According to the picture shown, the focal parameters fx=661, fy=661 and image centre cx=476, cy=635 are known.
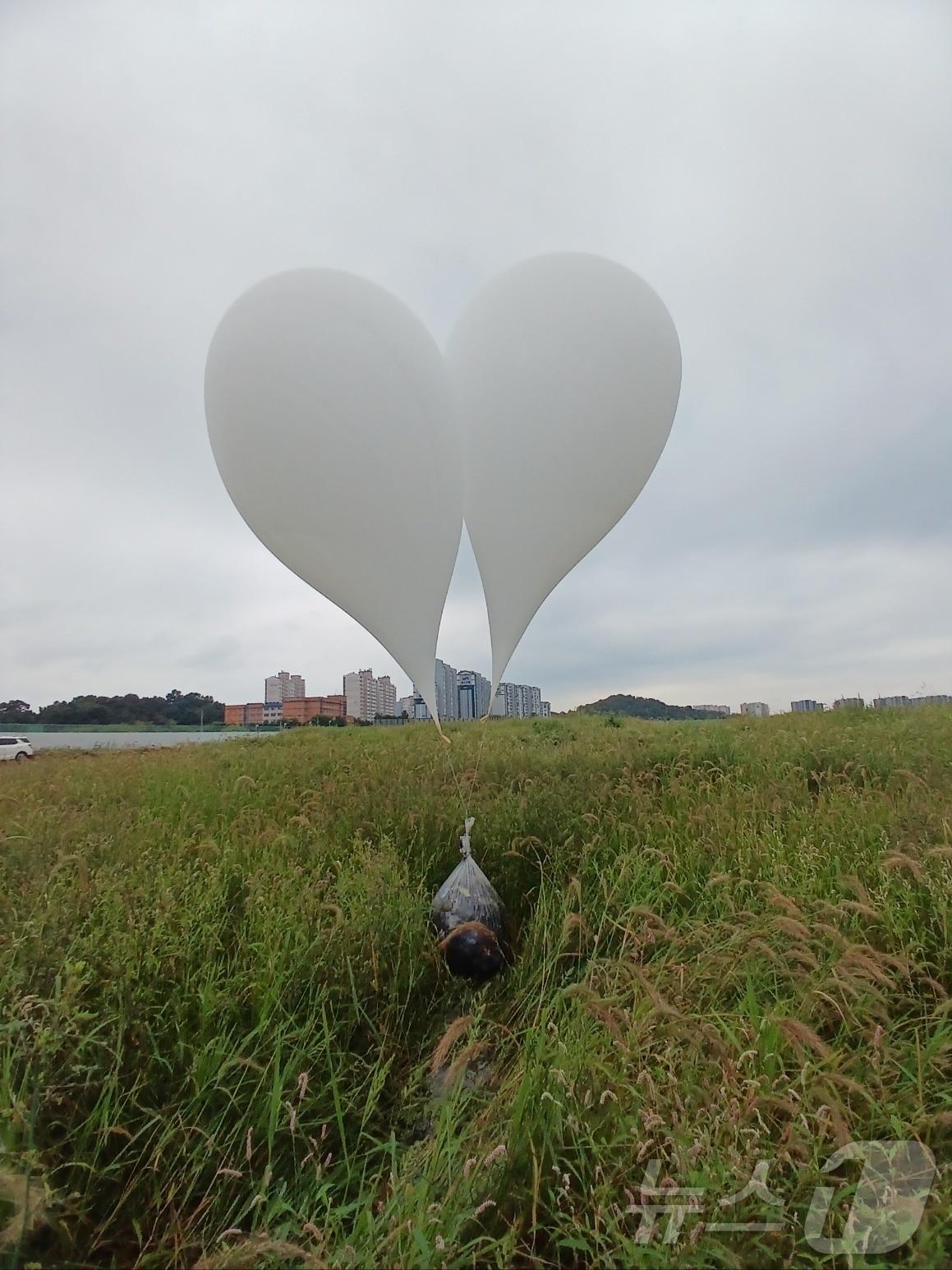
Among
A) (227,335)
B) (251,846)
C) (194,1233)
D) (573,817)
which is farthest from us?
(573,817)

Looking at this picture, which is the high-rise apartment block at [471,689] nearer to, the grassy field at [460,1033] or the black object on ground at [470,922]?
the grassy field at [460,1033]

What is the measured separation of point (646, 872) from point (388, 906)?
52.4 inches

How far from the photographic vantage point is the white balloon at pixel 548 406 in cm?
334

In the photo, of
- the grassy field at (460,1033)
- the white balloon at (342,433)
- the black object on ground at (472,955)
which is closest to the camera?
the grassy field at (460,1033)

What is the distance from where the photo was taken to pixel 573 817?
4211 mm

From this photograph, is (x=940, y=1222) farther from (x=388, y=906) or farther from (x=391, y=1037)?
(x=388, y=906)

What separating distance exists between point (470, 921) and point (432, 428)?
7.73ft

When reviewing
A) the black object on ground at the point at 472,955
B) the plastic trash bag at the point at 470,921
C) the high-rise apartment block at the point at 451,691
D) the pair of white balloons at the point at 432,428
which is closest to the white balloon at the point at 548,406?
the pair of white balloons at the point at 432,428

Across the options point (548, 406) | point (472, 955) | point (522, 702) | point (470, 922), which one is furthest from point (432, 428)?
point (522, 702)

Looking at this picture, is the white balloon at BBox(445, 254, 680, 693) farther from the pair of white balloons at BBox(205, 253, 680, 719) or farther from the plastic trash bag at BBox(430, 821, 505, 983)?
the plastic trash bag at BBox(430, 821, 505, 983)

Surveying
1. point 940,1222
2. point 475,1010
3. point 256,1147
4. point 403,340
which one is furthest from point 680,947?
point 403,340

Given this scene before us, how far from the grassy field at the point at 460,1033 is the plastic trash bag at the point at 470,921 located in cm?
11

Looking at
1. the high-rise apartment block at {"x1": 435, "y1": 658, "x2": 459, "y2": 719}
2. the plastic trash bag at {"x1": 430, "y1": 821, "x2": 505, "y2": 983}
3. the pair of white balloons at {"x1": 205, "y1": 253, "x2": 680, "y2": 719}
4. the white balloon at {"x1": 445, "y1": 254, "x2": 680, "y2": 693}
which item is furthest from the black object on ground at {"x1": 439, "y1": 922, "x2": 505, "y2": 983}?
the high-rise apartment block at {"x1": 435, "y1": 658, "x2": 459, "y2": 719}

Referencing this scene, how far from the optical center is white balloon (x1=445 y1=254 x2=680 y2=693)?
3340mm
